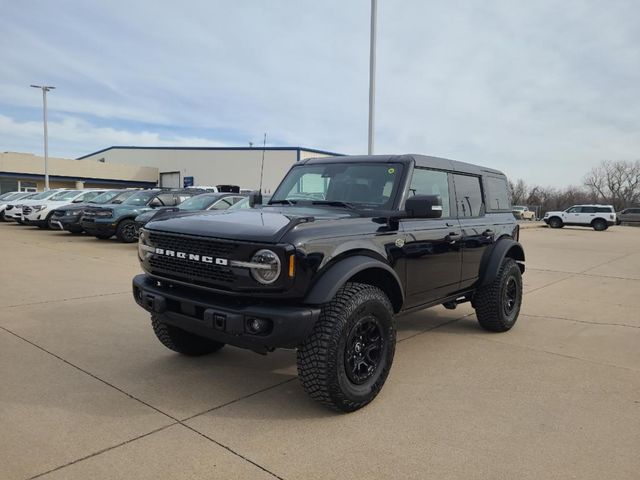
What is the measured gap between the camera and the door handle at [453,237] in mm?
4684

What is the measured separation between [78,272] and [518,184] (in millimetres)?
107595

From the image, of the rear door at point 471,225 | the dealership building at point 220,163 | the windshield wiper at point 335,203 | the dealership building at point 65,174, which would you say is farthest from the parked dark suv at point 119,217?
the dealership building at point 65,174

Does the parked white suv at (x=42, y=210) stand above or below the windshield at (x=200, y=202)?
below

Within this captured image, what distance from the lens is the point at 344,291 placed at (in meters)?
3.43

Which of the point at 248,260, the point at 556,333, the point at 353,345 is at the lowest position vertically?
the point at 556,333

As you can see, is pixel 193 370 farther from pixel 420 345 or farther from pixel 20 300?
pixel 20 300

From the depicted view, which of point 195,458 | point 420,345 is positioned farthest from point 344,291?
point 420,345

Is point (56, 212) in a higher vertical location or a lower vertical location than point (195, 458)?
higher

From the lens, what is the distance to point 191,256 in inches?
138

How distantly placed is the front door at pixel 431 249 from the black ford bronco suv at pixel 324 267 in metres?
0.01

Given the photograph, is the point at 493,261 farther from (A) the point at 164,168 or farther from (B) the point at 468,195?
(A) the point at 164,168

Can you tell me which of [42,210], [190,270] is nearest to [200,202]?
[42,210]

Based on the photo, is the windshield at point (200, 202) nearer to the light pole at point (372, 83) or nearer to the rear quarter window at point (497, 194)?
the light pole at point (372, 83)

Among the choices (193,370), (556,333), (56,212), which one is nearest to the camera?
(193,370)
